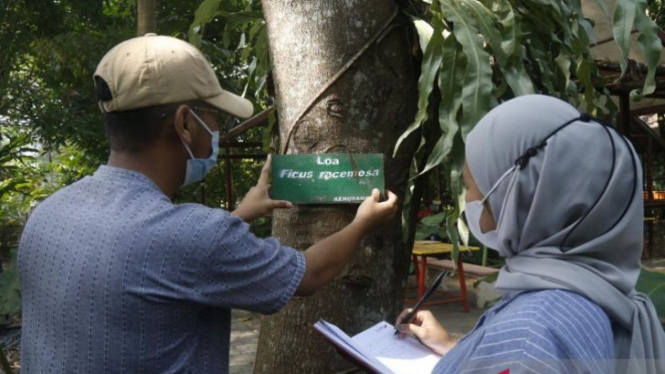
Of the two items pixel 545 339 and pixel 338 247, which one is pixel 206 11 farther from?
pixel 545 339

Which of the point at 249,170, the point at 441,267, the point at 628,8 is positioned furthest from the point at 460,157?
the point at 249,170

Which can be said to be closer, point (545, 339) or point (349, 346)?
point (545, 339)

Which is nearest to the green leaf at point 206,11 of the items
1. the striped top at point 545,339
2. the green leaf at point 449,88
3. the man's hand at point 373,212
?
the green leaf at point 449,88

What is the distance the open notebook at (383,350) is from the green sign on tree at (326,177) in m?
0.38

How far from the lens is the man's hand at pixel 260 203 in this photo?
6.73 feet

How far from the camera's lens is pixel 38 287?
5.44 ft

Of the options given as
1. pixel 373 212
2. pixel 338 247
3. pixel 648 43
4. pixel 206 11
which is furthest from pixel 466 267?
pixel 338 247

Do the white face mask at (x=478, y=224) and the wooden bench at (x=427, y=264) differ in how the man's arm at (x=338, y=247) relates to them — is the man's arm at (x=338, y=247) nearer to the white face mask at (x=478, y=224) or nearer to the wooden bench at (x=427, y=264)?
the white face mask at (x=478, y=224)

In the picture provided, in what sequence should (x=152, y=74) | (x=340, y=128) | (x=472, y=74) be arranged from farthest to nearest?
(x=340, y=128) → (x=472, y=74) → (x=152, y=74)

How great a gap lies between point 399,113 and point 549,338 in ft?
3.63

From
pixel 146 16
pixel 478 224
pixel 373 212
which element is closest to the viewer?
pixel 478 224

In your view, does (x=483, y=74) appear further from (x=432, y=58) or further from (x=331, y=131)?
(x=331, y=131)

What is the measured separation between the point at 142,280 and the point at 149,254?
0.18ft

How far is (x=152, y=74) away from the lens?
5.33ft
